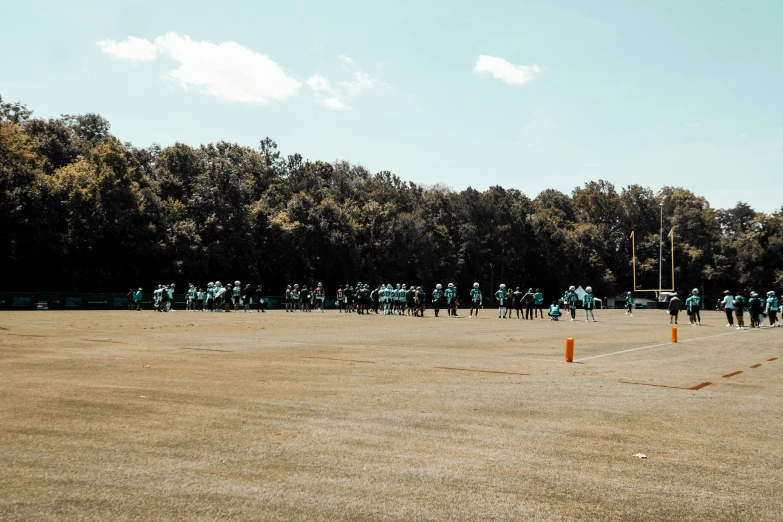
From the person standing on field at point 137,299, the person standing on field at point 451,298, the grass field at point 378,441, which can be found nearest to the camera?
the grass field at point 378,441

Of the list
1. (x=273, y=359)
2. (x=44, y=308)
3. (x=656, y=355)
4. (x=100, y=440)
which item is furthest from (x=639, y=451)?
(x=44, y=308)

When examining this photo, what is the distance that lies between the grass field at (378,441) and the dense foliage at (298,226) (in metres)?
49.0

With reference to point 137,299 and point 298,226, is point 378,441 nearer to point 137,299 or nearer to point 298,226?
point 137,299

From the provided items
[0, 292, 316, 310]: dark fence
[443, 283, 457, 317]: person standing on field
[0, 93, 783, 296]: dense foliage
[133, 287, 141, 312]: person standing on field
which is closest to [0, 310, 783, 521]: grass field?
[443, 283, 457, 317]: person standing on field

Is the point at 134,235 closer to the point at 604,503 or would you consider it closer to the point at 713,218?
the point at 604,503

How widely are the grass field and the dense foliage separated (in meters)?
49.0

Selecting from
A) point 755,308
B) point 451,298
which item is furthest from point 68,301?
point 755,308

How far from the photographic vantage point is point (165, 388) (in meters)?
10.3

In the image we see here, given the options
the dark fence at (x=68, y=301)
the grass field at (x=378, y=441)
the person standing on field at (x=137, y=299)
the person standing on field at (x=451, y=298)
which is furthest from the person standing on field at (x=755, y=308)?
the dark fence at (x=68, y=301)

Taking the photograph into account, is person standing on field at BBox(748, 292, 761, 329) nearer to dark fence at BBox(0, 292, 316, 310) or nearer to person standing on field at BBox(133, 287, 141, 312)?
person standing on field at BBox(133, 287, 141, 312)

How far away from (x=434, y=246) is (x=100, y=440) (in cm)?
8192

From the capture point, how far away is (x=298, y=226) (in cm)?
7469

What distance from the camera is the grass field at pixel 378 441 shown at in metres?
5.16

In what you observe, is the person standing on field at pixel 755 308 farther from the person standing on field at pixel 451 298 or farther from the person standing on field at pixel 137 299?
the person standing on field at pixel 137 299
